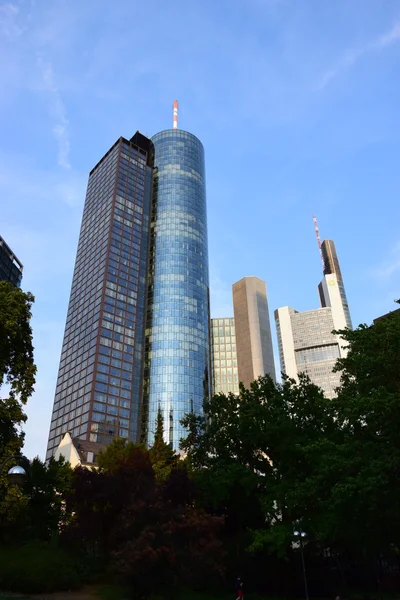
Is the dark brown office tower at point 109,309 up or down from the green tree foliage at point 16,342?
up

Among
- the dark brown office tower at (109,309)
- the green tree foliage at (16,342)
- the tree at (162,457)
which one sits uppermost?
the dark brown office tower at (109,309)

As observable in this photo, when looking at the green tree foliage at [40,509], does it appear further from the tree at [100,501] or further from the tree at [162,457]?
the tree at [162,457]

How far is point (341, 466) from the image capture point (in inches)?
916

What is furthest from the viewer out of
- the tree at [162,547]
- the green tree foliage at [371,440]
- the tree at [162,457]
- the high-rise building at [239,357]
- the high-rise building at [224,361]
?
the high-rise building at [239,357]

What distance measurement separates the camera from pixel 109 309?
446ft

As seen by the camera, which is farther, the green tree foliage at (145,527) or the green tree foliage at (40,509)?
the green tree foliage at (40,509)

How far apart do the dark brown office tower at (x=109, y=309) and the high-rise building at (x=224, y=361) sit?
57159mm

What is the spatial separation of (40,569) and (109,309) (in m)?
114

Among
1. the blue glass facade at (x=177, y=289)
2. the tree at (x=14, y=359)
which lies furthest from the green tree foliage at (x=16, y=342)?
the blue glass facade at (x=177, y=289)

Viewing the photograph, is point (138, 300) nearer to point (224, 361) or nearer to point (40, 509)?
point (224, 361)

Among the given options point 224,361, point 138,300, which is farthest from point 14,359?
point 224,361

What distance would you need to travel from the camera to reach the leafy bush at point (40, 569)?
76.5 ft

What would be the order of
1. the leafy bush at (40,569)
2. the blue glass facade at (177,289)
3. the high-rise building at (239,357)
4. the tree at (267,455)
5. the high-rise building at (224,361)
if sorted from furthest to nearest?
the high-rise building at (239,357)
the high-rise building at (224,361)
the blue glass facade at (177,289)
the tree at (267,455)
the leafy bush at (40,569)

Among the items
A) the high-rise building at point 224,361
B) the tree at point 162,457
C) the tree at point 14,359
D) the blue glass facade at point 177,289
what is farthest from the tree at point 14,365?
the high-rise building at point 224,361
